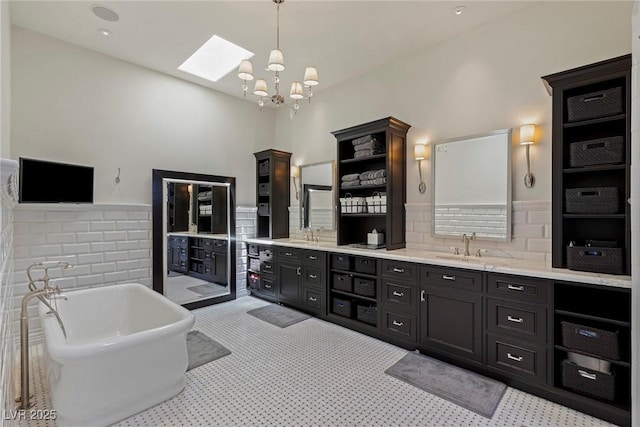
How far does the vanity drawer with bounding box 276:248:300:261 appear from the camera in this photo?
4.27 meters

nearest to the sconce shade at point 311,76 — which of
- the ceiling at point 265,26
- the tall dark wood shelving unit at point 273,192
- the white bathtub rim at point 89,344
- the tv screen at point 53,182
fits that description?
the ceiling at point 265,26

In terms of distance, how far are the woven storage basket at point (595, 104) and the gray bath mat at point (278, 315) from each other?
3503 millimetres

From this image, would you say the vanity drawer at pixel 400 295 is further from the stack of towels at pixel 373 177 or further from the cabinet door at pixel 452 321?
the stack of towels at pixel 373 177

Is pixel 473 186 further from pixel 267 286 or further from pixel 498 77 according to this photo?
pixel 267 286

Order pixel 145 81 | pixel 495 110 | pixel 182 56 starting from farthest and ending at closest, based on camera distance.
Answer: pixel 145 81
pixel 182 56
pixel 495 110

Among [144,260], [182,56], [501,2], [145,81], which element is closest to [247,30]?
[182,56]

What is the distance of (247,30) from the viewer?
3318mm

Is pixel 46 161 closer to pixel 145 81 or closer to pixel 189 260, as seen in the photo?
pixel 145 81

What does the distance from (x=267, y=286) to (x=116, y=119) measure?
3.04 m

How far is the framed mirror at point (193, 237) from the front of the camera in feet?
13.8

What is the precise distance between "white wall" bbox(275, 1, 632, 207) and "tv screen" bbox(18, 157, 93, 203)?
3.47 metres

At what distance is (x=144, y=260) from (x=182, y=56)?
267 cm

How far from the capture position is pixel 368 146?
3.81 meters

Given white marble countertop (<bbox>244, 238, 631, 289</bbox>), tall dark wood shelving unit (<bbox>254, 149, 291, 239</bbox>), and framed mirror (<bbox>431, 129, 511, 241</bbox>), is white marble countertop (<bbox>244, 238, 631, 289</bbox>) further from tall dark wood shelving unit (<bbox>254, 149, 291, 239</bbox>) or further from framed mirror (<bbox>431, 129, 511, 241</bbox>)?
tall dark wood shelving unit (<bbox>254, 149, 291, 239</bbox>)
